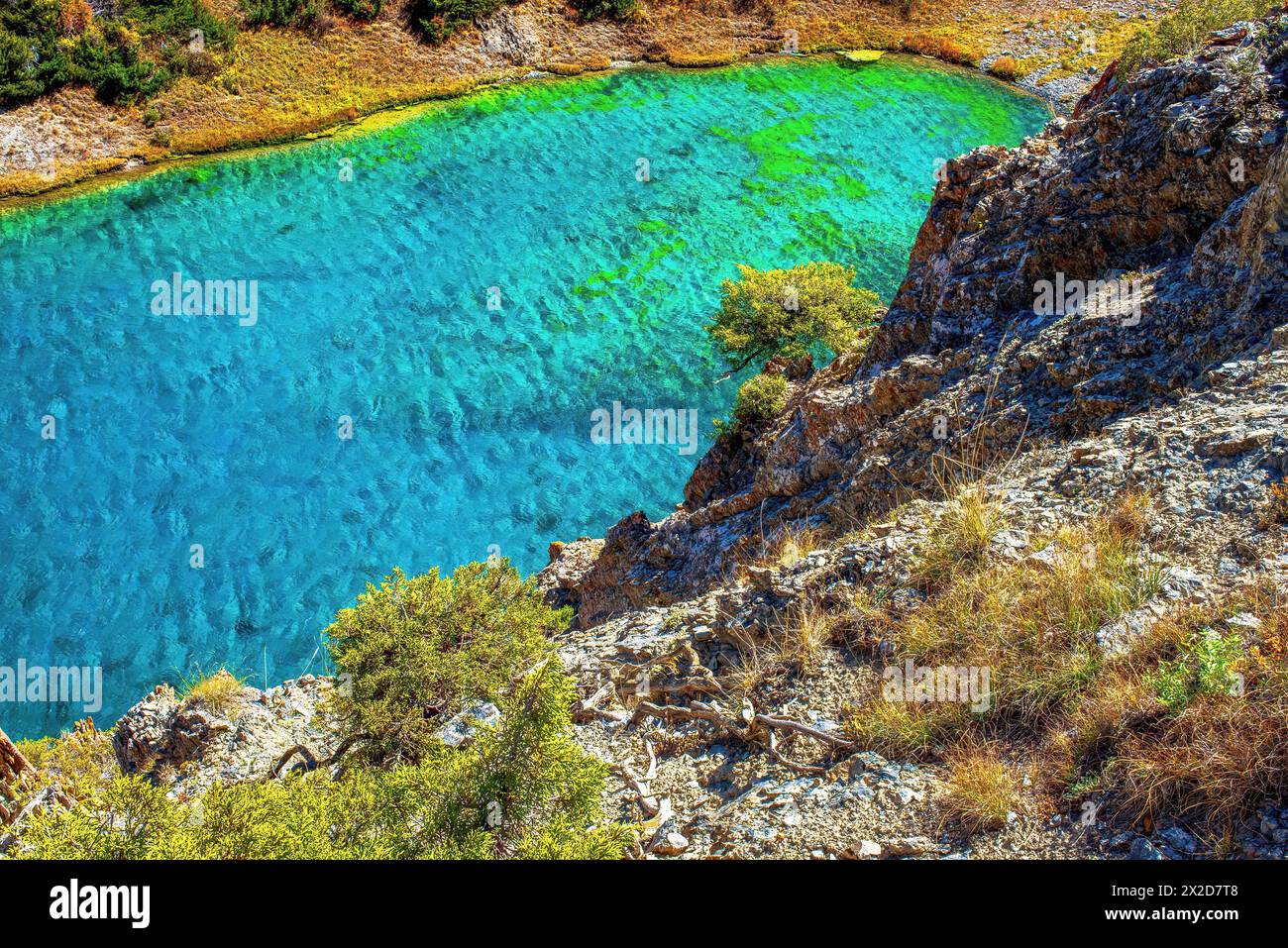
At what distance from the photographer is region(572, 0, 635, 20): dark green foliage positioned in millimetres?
51094

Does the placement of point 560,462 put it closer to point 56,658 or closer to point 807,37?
point 56,658

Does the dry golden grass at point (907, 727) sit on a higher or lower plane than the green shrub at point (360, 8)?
lower

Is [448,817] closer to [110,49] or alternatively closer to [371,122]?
[371,122]

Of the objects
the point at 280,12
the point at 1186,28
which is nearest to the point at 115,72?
the point at 280,12

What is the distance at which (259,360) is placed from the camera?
29.6 m

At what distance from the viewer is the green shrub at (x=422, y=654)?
11.0 metres

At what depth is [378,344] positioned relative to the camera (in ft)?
99.8

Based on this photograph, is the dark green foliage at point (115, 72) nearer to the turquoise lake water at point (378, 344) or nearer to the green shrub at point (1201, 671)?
the turquoise lake water at point (378, 344)

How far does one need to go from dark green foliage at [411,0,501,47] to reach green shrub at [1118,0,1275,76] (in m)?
38.1

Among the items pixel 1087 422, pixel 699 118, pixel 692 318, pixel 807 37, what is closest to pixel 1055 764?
pixel 1087 422

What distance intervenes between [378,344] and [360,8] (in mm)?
26923

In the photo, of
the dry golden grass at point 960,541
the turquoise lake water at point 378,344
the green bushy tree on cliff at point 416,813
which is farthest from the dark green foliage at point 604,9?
the green bushy tree on cliff at point 416,813

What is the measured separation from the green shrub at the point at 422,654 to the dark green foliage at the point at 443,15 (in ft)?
142
